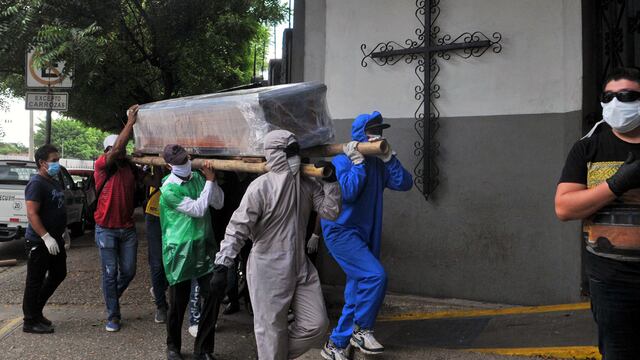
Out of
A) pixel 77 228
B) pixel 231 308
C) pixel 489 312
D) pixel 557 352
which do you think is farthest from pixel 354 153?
pixel 77 228

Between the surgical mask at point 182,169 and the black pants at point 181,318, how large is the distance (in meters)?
0.85

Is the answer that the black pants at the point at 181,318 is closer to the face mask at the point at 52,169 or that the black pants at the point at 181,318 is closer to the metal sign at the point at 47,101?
the face mask at the point at 52,169

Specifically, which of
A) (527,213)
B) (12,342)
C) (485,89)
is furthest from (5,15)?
(527,213)

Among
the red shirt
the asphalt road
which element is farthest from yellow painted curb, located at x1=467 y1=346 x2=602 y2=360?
the red shirt

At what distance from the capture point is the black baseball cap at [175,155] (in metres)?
3.98

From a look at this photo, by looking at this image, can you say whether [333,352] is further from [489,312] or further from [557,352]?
[489,312]

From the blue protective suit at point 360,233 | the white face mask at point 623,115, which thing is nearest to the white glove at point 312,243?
the blue protective suit at point 360,233

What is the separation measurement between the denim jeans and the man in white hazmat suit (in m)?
1.60

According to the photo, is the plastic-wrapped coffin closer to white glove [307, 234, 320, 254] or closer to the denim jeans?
white glove [307, 234, 320, 254]

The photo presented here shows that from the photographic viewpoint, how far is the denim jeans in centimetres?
227

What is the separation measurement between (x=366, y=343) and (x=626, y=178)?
246 centimetres

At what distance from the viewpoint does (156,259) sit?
5.12m

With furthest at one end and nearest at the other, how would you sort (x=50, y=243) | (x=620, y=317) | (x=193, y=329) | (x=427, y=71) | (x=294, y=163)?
(x=427, y=71)
(x=50, y=243)
(x=193, y=329)
(x=294, y=163)
(x=620, y=317)

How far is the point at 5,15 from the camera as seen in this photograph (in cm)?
675
